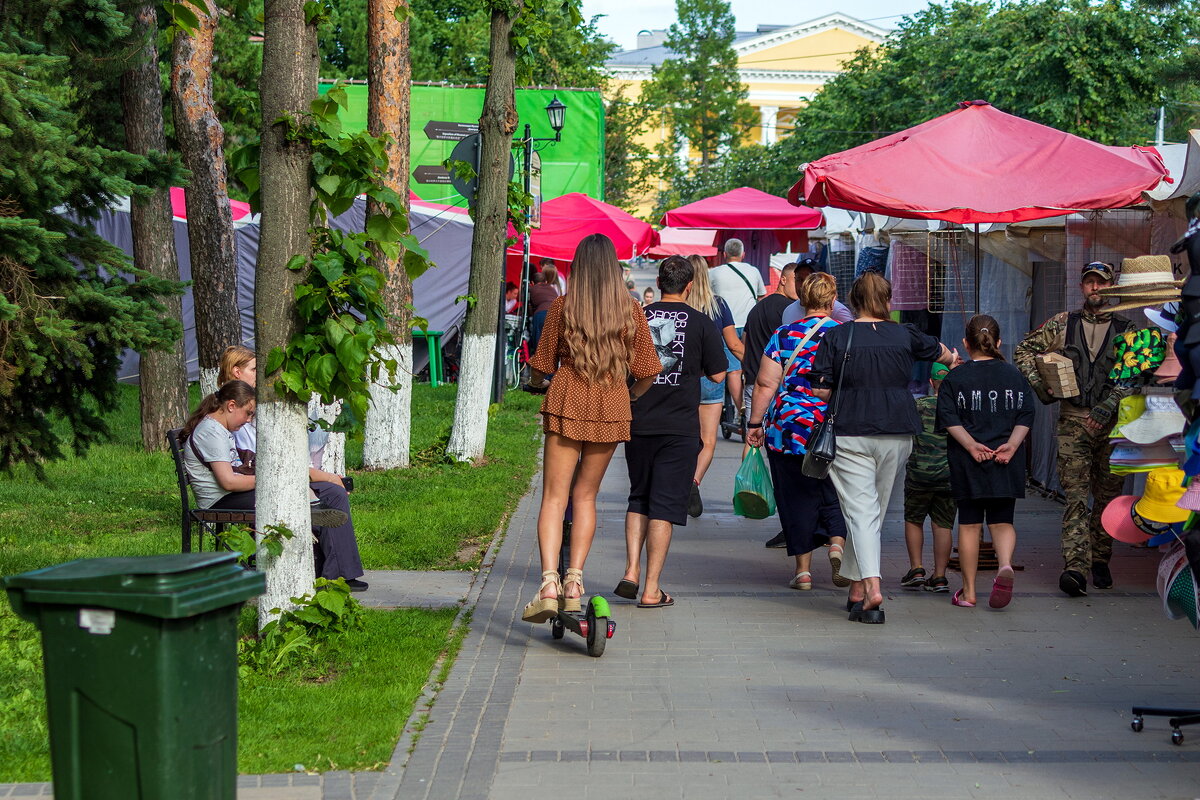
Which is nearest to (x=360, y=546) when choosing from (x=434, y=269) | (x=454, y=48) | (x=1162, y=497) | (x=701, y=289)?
(x=701, y=289)

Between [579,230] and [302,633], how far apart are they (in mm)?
18324

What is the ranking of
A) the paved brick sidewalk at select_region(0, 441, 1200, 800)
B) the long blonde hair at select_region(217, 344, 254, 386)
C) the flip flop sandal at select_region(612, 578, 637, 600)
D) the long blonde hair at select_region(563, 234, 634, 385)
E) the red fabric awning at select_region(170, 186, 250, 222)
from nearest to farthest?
the paved brick sidewalk at select_region(0, 441, 1200, 800)
the long blonde hair at select_region(563, 234, 634, 385)
the flip flop sandal at select_region(612, 578, 637, 600)
the long blonde hair at select_region(217, 344, 254, 386)
the red fabric awning at select_region(170, 186, 250, 222)

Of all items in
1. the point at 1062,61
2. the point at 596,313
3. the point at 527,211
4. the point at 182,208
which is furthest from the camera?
the point at 1062,61

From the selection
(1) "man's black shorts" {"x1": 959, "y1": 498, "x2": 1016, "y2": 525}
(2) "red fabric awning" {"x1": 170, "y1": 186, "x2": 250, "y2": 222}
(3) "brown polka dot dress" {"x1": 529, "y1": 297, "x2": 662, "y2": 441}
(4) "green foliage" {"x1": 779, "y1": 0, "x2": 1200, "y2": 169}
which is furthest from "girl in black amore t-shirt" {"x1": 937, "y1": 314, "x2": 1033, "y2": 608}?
(4) "green foliage" {"x1": 779, "y1": 0, "x2": 1200, "y2": 169}

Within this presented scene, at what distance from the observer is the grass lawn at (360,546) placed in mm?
4887

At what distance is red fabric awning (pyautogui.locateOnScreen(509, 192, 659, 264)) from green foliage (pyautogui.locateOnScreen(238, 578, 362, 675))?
17.0 m

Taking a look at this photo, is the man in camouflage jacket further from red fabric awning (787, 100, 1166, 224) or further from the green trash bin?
the green trash bin

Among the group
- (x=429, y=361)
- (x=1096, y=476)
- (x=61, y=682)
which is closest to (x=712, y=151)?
(x=429, y=361)

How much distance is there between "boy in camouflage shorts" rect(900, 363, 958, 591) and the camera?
7824 mm

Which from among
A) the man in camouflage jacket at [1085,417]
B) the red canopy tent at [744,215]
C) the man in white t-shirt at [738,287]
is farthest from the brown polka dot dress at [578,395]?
the red canopy tent at [744,215]

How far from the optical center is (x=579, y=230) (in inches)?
936

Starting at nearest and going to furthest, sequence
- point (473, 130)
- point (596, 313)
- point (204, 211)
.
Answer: point (596, 313)
point (204, 211)
point (473, 130)

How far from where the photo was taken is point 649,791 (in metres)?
4.46

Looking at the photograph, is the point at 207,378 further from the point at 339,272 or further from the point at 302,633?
the point at 339,272
